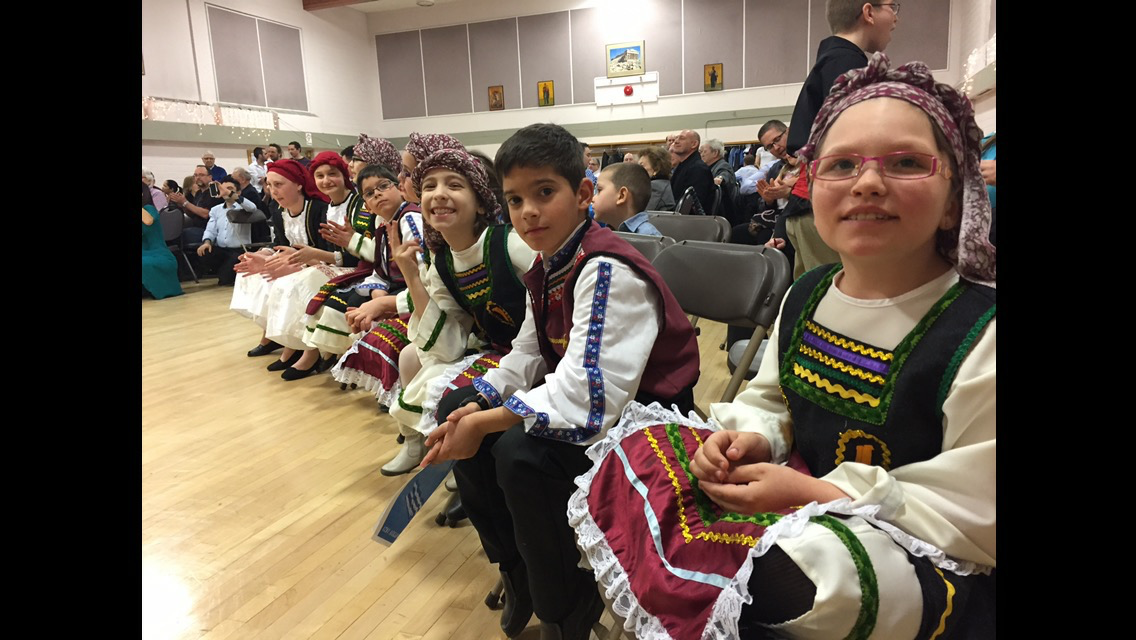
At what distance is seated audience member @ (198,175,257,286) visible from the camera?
792 cm

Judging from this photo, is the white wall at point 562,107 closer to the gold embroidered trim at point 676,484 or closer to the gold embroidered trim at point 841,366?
the gold embroidered trim at point 841,366

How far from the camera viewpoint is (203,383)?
13.6 feet

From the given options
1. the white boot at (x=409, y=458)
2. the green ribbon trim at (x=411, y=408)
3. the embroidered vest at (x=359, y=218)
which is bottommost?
the white boot at (x=409, y=458)

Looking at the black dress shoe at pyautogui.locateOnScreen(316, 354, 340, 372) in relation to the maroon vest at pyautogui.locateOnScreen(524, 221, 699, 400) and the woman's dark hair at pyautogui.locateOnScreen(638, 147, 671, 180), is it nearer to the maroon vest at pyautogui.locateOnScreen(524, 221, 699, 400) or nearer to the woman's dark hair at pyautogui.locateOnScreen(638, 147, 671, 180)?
the woman's dark hair at pyautogui.locateOnScreen(638, 147, 671, 180)

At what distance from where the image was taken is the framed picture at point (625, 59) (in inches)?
499

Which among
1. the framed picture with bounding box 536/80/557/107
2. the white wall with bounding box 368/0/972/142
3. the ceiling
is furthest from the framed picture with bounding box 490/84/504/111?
the ceiling

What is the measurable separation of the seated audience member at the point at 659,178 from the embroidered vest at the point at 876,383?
4206mm

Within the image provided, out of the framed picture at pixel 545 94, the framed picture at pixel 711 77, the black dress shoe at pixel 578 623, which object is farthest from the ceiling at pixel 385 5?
the black dress shoe at pixel 578 623

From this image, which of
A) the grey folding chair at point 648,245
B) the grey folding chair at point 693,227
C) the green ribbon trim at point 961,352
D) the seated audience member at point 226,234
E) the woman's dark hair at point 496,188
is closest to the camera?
the green ribbon trim at point 961,352

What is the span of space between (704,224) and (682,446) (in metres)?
2.76

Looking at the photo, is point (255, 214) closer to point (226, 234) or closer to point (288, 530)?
point (226, 234)

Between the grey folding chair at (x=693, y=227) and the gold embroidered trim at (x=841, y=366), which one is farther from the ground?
the grey folding chair at (x=693, y=227)
